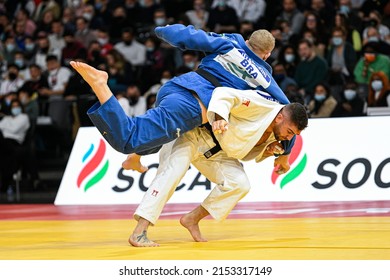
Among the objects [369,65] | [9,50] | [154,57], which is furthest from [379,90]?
[9,50]

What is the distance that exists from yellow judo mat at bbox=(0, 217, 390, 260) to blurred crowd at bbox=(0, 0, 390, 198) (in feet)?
15.3

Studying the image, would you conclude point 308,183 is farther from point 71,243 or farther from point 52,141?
point 52,141

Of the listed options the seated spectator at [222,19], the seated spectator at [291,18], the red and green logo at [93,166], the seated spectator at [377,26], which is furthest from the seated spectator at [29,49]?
the seated spectator at [377,26]

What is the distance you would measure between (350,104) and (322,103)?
420 mm

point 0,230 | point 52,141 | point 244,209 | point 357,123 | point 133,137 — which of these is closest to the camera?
point 133,137

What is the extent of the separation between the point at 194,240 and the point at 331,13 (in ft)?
30.1

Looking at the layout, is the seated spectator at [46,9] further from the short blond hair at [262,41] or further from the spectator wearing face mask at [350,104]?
the short blond hair at [262,41]

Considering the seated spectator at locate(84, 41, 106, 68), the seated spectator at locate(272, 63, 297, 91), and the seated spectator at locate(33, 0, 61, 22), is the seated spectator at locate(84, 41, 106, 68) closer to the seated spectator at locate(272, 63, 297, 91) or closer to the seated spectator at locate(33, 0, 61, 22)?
the seated spectator at locate(33, 0, 61, 22)

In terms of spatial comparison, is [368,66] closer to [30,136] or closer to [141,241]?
[30,136]

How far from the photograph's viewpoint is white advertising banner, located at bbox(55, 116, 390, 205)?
958 cm

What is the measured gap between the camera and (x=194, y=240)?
5930mm

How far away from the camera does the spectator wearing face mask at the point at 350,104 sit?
12.2m

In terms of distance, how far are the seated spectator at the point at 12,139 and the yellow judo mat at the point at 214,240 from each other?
17.8 feet

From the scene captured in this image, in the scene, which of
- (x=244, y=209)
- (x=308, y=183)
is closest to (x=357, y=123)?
(x=308, y=183)
